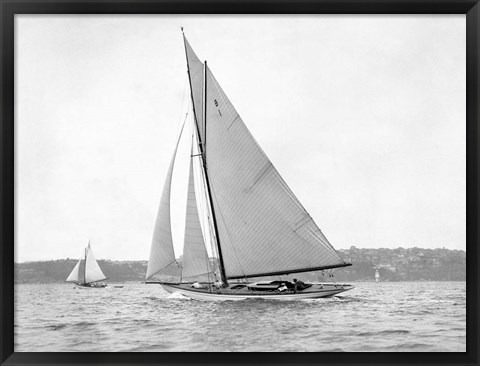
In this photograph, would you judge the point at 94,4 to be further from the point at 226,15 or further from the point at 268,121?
the point at 268,121

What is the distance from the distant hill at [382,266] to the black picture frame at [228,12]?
0.21m

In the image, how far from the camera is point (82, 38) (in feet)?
27.3

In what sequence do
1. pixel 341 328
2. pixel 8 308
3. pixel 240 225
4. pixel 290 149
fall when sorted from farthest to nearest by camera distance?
pixel 240 225 → pixel 290 149 → pixel 341 328 → pixel 8 308

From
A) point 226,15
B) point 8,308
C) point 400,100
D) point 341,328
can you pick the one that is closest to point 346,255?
point 341,328

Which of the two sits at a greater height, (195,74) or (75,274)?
(195,74)

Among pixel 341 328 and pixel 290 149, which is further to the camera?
pixel 290 149

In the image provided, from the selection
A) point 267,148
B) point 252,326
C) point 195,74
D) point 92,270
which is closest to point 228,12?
point 195,74

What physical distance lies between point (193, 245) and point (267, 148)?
4723 mm

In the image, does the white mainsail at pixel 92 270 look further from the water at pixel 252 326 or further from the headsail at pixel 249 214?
the headsail at pixel 249 214

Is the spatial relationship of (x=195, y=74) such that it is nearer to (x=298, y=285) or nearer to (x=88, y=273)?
(x=88, y=273)

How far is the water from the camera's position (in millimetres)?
7816

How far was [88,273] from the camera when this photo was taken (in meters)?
7.81

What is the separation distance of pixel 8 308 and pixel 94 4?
4189mm

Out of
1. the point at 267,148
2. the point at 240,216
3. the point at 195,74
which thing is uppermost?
the point at 195,74
